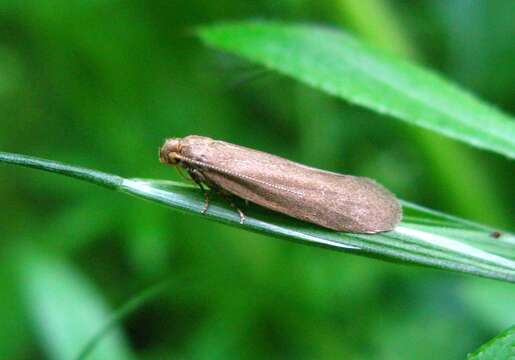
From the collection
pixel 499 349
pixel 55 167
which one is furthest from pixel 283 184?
pixel 499 349

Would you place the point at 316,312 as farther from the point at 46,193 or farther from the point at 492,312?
the point at 46,193

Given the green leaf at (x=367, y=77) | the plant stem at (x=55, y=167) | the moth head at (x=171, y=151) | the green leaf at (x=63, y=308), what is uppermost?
the green leaf at (x=367, y=77)

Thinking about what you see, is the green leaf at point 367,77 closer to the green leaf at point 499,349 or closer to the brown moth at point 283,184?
the brown moth at point 283,184

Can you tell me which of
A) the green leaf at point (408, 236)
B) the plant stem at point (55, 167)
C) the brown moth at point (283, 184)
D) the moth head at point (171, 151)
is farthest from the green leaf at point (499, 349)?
the moth head at point (171, 151)

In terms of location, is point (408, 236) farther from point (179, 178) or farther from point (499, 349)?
point (179, 178)

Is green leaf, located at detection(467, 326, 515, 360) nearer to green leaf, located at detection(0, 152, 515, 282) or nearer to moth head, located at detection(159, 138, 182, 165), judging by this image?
green leaf, located at detection(0, 152, 515, 282)
